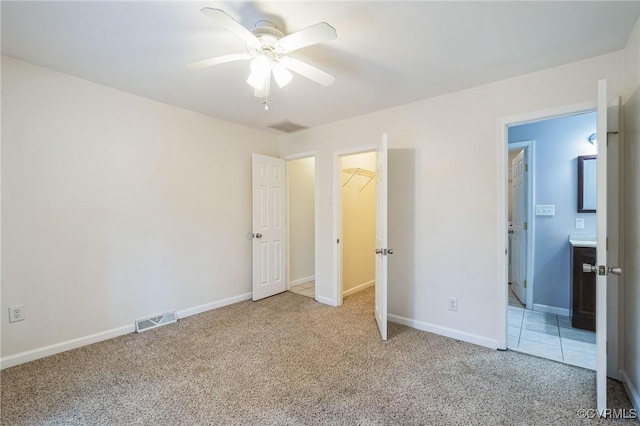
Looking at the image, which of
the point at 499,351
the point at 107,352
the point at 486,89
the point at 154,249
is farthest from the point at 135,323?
the point at 486,89

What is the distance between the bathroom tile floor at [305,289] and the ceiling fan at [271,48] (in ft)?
10.0

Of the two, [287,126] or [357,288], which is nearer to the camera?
[287,126]

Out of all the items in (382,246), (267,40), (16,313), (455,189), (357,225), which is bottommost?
(16,313)

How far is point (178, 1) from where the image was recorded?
5.33ft

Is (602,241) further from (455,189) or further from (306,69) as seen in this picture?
(306,69)

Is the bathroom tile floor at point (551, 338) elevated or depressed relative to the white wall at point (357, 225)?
depressed

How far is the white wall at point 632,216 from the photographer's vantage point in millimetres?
1809

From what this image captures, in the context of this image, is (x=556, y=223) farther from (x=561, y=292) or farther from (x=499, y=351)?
(x=499, y=351)

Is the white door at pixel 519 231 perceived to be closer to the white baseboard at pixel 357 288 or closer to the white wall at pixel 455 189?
the white wall at pixel 455 189

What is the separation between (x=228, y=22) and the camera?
4.91 feet

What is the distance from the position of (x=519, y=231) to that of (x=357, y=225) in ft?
7.14

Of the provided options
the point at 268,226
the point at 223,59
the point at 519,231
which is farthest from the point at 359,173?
the point at 223,59

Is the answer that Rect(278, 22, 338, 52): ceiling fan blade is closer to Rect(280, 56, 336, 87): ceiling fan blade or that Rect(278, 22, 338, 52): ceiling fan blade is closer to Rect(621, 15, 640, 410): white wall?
Rect(280, 56, 336, 87): ceiling fan blade

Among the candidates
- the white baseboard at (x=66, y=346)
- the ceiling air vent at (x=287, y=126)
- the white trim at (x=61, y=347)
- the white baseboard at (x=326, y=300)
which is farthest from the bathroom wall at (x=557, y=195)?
the white trim at (x=61, y=347)
